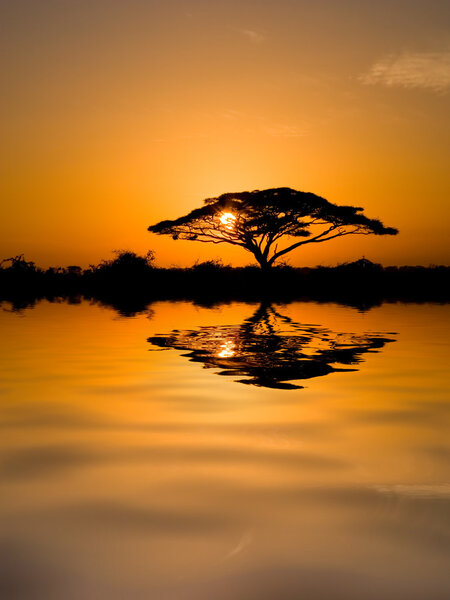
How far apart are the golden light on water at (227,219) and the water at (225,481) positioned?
34.3 metres

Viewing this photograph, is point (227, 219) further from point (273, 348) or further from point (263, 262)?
point (273, 348)

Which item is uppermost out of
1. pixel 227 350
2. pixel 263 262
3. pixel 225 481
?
pixel 263 262

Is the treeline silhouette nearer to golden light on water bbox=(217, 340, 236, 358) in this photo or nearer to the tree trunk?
the tree trunk

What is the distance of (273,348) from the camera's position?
10.5 metres

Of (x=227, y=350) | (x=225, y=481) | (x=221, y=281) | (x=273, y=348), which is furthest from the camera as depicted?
(x=221, y=281)

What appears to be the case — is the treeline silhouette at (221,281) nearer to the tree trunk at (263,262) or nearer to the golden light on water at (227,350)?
the tree trunk at (263,262)

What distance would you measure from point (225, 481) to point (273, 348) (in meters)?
6.79

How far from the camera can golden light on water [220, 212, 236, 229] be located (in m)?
42.5

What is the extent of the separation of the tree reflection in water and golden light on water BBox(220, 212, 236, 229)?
27309 mm

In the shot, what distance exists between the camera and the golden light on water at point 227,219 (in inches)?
1673

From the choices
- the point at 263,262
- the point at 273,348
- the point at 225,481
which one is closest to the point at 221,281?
the point at 263,262

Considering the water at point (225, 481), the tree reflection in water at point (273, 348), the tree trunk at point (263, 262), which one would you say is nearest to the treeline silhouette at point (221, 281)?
the tree trunk at point (263, 262)

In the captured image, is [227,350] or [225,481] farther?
[227,350]

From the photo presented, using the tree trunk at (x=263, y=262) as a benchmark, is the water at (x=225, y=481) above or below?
below
